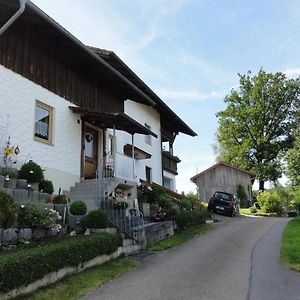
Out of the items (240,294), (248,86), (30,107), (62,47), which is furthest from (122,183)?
(248,86)

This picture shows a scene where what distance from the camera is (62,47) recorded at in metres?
15.5

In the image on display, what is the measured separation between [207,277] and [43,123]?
8.10m

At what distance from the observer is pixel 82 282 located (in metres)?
8.52

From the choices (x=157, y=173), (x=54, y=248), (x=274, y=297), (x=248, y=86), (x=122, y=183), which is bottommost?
(x=274, y=297)

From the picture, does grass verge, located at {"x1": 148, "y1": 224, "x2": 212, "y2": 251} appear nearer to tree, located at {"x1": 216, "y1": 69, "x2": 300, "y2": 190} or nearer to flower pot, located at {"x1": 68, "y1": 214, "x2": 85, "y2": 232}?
flower pot, located at {"x1": 68, "y1": 214, "x2": 85, "y2": 232}

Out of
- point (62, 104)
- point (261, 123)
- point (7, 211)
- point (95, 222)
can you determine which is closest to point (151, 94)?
point (62, 104)

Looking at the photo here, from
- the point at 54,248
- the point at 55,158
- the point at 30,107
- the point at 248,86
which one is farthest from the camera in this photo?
the point at 248,86

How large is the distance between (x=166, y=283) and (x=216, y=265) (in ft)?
7.72

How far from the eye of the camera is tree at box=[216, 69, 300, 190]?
168ft

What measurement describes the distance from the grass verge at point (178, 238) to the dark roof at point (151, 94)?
7.84m

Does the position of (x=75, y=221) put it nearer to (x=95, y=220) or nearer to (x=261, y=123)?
(x=95, y=220)

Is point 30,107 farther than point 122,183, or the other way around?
point 122,183

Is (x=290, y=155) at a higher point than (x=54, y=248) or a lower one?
higher

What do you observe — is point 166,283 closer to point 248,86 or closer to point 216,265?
point 216,265
